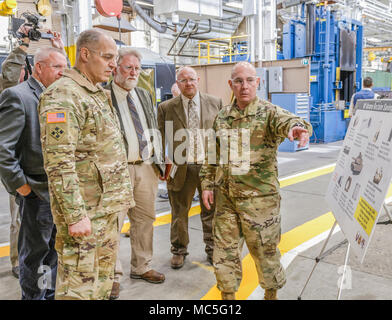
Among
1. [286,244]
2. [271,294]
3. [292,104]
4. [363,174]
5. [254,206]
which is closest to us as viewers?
[363,174]

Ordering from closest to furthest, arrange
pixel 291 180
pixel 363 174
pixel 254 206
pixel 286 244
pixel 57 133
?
pixel 57 133 → pixel 363 174 → pixel 254 206 → pixel 286 244 → pixel 291 180

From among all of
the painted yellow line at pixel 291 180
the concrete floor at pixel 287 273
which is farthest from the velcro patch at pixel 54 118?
the painted yellow line at pixel 291 180

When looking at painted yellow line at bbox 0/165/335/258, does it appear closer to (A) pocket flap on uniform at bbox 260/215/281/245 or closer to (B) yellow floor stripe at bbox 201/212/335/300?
(B) yellow floor stripe at bbox 201/212/335/300

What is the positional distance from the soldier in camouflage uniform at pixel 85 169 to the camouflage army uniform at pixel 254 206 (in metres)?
0.78

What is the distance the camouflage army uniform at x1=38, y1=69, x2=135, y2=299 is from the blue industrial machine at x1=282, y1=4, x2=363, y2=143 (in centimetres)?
1131

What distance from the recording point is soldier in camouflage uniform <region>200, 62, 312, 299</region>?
8.25 feet

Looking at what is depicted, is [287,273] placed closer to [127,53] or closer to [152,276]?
[152,276]

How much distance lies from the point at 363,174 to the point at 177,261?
6.40ft

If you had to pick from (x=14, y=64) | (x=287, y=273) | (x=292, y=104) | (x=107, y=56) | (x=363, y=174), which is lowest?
(x=287, y=273)

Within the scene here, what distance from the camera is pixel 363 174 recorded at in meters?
2.21

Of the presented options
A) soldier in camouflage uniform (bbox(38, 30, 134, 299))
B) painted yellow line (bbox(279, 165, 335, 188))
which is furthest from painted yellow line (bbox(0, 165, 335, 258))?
soldier in camouflage uniform (bbox(38, 30, 134, 299))

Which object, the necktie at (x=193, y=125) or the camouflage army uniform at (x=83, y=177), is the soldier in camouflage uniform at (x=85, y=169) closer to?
the camouflage army uniform at (x=83, y=177)

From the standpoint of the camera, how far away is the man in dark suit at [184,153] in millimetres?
3447

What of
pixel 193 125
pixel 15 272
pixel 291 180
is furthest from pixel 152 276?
pixel 291 180
